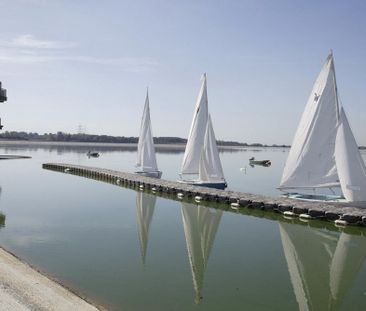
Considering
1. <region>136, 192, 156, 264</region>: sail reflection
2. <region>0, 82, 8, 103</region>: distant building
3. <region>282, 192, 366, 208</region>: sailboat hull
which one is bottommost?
<region>136, 192, 156, 264</region>: sail reflection

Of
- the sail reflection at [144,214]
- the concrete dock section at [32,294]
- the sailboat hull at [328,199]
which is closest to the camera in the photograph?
the concrete dock section at [32,294]

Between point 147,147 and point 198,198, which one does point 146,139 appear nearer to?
point 147,147

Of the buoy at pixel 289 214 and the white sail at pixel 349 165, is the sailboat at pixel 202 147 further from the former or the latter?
the white sail at pixel 349 165

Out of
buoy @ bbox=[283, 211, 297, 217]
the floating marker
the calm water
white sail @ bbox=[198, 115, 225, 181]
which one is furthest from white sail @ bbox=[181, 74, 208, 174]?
buoy @ bbox=[283, 211, 297, 217]

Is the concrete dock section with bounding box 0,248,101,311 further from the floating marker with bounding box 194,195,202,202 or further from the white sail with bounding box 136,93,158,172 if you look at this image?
the white sail with bounding box 136,93,158,172

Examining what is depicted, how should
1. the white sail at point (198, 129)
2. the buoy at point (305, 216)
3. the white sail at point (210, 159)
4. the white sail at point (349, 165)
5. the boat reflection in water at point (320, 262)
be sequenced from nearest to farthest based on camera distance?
the boat reflection in water at point (320, 262) → the white sail at point (349, 165) → the buoy at point (305, 216) → the white sail at point (210, 159) → the white sail at point (198, 129)

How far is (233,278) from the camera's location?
686 inches

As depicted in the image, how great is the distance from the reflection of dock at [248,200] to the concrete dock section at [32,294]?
815 inches

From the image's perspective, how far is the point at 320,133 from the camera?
3200 cm

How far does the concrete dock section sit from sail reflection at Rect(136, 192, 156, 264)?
5.74 meters

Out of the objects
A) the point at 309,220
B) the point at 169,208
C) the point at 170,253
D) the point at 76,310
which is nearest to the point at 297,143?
the point at 309,220

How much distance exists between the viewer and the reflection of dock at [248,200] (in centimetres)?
2917

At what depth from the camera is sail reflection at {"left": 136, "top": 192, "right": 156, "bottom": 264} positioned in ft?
77.2

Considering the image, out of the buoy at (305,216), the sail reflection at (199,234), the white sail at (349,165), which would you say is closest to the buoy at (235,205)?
the sail reflection at (199,234)
